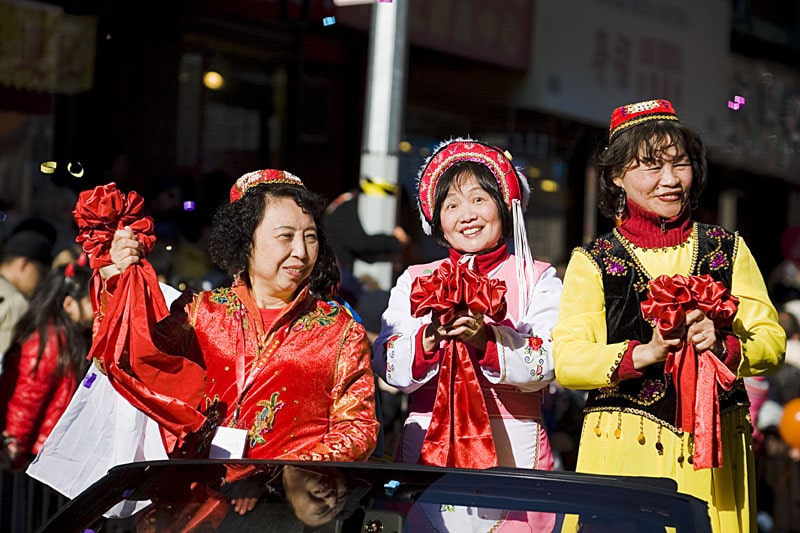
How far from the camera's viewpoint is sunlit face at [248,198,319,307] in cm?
385

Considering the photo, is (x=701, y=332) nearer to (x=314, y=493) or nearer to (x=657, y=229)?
(x=657, y=229)

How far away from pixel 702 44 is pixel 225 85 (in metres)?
6.31

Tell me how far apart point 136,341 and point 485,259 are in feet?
3.64

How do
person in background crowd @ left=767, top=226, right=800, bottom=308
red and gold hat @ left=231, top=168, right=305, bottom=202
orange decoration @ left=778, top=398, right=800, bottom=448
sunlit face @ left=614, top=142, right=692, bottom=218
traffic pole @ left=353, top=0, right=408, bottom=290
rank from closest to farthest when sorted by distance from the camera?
sunlit face @ left=614, top=142, right=692, bottom=218 → red and gold hat @ left=231, top=168, right=305, bottom=202 → traffic pole @ left=353, top=0, right=408, bottom=290 → orange decoration @ left=778, top=398, right=800, bottom=448 → person in background crowd @ left=767, top=226, right=800, bottom=308

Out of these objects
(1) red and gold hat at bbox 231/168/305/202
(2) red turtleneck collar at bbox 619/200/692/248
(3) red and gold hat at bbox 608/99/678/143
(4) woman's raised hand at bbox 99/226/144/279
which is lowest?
(4) woman's raised hand at bbox 99/226/144/279

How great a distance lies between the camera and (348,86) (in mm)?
10383

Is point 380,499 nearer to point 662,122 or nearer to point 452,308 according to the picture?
point 452,308

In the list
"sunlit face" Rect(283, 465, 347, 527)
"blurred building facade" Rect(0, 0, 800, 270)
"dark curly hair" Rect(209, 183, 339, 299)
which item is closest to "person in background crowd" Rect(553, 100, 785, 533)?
"dark curly hair" Rect(209, 183, 339, 299)

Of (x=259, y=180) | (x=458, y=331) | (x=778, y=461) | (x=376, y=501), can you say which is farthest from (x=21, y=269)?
(x=778, y=461)

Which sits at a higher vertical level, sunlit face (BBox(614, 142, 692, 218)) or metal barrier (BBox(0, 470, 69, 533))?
sunlit face (BBox(614, 142, 692, 218))

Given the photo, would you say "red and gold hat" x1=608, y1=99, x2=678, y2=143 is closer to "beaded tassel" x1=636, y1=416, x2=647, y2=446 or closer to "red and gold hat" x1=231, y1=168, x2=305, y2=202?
"beaded tassel" x1=636, y1=416, x2=647, y2=446

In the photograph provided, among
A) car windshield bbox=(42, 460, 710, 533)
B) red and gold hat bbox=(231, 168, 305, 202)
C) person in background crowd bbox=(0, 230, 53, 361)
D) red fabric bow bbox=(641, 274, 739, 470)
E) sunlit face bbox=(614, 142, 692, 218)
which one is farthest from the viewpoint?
person in background crowd bbox=(0, 230, 53, 361)

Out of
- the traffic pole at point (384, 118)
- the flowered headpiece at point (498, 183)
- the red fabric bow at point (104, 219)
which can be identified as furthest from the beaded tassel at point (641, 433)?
the traffic pole at point (384, 118)

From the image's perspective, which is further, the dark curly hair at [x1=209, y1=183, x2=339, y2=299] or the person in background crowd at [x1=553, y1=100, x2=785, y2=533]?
the dark curly hair at [x1=209, y1=183, x2=339, y2=299]
